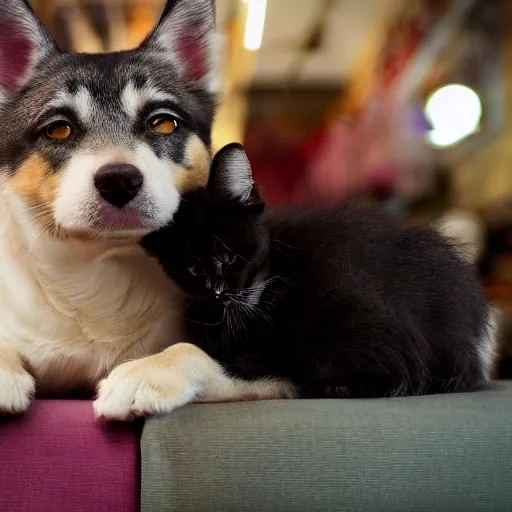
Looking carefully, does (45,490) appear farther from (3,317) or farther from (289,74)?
(289,74)

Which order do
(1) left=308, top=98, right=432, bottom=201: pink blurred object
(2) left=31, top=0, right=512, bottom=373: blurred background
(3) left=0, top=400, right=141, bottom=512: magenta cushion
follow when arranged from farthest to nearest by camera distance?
(1) left=308, top=98, right=432, bottom=201: pink blurred object
(2) left=31, top=0, right=512, bottom=373: blurred background
(3) left=0, top=400, right=141, bottom=512: magenta cushion

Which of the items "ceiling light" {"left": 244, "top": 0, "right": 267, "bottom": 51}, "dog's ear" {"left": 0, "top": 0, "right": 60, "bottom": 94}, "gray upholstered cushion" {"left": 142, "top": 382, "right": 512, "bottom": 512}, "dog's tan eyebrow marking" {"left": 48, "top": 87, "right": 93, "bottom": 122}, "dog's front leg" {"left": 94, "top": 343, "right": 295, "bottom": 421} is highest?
"ceiling light" {"left": 244, "top": 0, "right": 267, "bottom": 51}

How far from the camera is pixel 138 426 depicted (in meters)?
1.00

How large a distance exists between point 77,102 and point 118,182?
22 centimetres

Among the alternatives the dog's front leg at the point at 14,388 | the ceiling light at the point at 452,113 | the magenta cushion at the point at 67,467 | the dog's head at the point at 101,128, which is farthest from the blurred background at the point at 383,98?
the magenta cushion at the point at 67,467

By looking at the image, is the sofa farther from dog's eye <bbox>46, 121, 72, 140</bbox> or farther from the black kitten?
dog's eye <bbox>46, 121, 72, 140</bbox>

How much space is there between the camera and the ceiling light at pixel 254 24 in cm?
384

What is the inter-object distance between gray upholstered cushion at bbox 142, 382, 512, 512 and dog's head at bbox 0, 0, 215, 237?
1.18 ft

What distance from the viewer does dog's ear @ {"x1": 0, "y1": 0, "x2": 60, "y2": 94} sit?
1.32 metres

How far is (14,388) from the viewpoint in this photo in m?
1.01

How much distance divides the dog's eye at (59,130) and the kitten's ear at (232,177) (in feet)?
0.89

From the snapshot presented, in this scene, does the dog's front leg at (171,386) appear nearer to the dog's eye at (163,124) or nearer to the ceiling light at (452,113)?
the dog's eye at (163,124)

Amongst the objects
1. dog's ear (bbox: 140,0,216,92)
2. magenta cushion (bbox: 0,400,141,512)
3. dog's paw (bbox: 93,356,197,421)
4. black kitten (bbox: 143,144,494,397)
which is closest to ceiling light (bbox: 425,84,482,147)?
dog's ear (bbox: 140,0,216,92)

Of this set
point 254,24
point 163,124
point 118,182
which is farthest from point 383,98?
point 118,182
